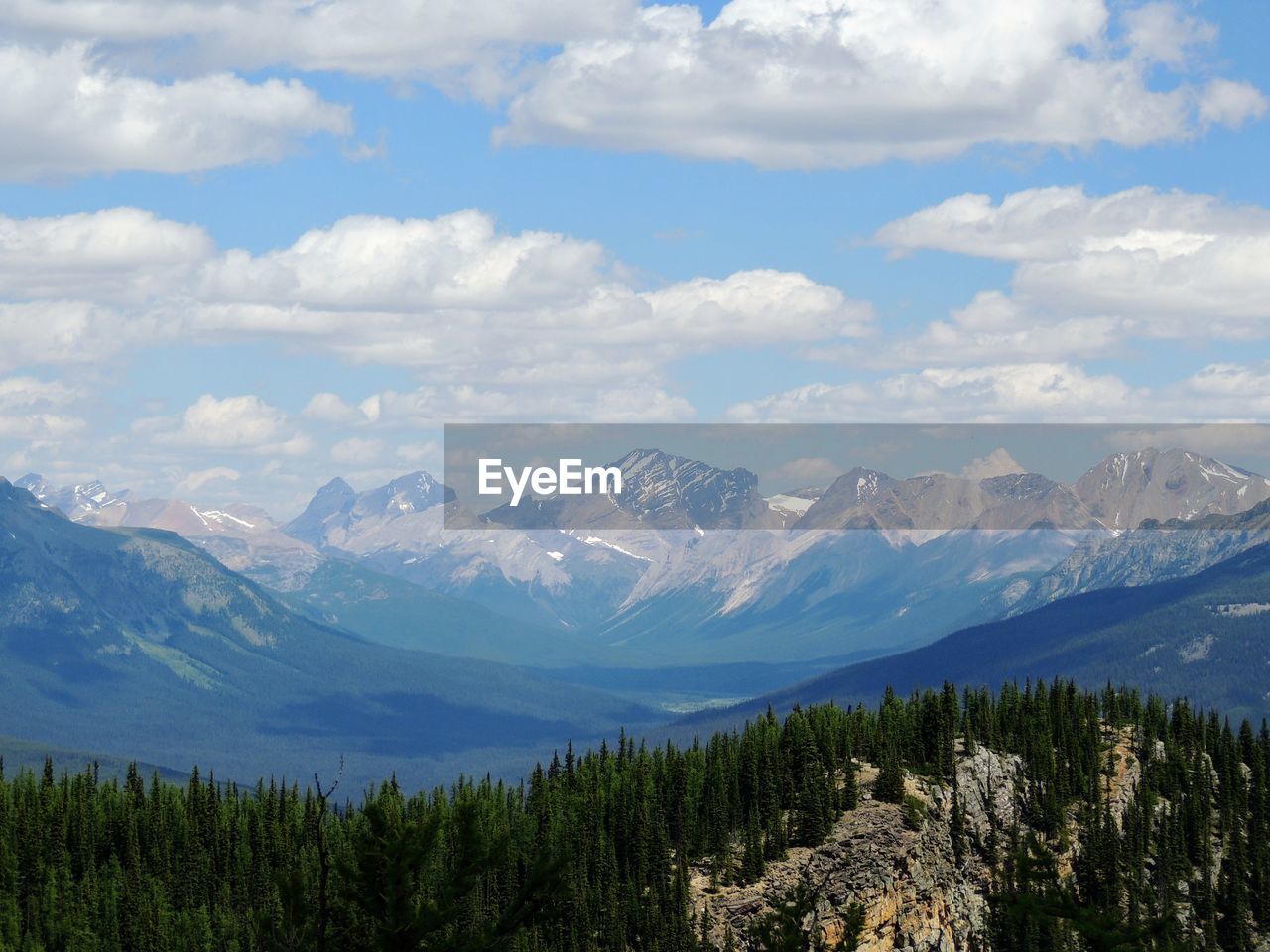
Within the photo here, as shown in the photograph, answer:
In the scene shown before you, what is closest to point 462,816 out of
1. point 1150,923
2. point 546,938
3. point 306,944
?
point 306,944

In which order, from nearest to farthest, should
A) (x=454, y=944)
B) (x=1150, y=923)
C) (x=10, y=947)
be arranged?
(x=454, y=944), (x=1150, y=923), (x=10, y=947)

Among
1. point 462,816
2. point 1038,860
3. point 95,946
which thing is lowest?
point 95,946

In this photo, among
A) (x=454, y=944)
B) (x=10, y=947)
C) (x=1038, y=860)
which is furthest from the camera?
(x=10, y=947)

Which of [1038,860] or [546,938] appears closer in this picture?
[1038,860]

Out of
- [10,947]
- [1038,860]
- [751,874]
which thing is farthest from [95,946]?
[1038,860]

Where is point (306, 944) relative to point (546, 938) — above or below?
above

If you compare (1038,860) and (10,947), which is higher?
(1038,860)

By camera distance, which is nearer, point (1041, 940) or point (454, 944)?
point (454, 944)

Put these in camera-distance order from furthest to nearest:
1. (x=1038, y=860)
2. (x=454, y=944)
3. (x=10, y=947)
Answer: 1. (x=10, y=947)
2. (x=1038, y=860)
3. (x=454, y=944)

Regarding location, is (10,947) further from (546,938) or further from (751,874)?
(751,874)

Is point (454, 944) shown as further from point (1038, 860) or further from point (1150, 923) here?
point (1038, 860)
